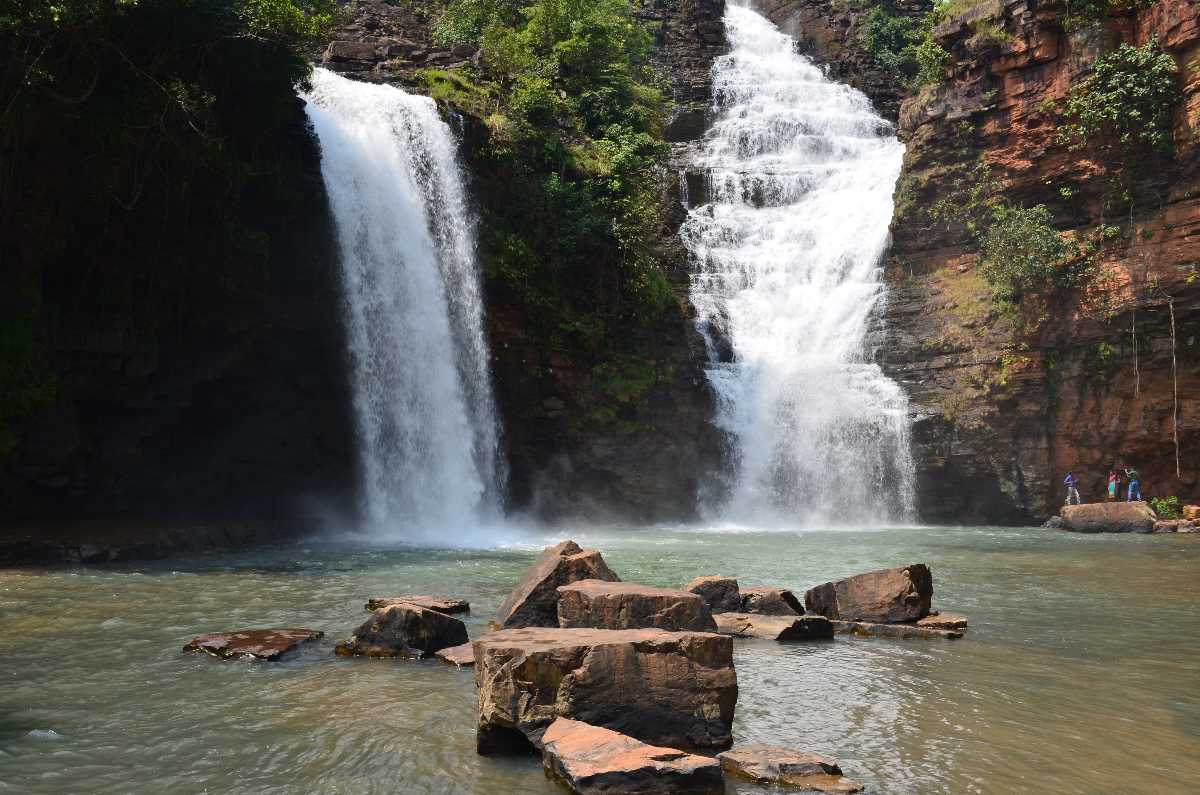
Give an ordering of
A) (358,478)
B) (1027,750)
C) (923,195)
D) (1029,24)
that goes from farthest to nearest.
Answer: (923,195), (1029,24), (358,478), (1027,750)

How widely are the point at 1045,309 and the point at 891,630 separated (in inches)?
834

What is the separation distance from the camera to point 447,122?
2673 cm

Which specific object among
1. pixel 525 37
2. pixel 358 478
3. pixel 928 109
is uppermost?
pixel 525 37

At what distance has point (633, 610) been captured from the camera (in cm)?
765

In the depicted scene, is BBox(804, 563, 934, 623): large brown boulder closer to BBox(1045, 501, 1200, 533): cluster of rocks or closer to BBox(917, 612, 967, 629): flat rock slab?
BBox(917, 612, 967, 629): flat rock slab

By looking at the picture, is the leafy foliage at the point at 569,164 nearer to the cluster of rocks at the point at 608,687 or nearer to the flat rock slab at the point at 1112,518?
the flat rock slab at the point at 1112,518

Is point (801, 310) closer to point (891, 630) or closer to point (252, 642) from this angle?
point (891, 630)

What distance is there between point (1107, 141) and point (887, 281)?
752 centimetres

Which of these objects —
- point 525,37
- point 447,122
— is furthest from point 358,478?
point 525,37

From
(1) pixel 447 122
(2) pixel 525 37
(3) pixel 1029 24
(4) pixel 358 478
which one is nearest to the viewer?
(4) pixel 358 478

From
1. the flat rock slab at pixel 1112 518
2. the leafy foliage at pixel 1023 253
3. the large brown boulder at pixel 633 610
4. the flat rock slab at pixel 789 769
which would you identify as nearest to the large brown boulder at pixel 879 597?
the large brown boulder at pixel 633 610

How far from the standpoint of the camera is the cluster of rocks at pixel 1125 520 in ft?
80.1

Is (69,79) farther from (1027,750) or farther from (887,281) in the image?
(887,281)

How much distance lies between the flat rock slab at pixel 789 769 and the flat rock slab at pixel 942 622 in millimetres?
4802
